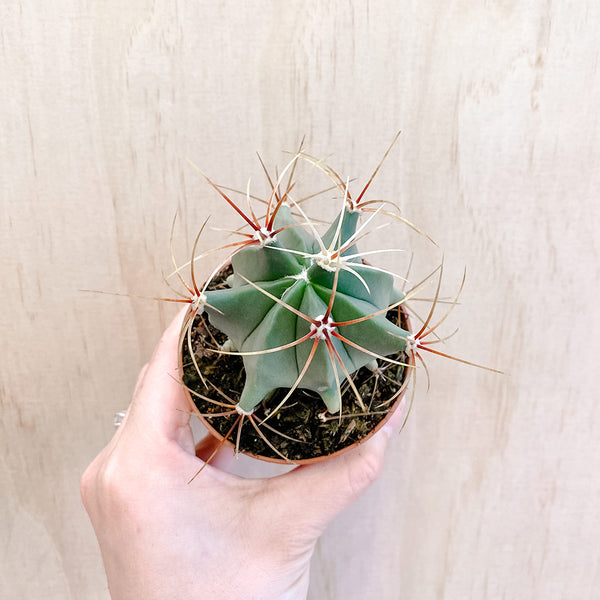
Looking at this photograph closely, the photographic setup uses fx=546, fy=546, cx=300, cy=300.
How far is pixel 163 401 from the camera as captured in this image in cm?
50

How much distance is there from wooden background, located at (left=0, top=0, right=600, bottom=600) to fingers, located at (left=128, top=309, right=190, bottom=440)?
0.42 ft

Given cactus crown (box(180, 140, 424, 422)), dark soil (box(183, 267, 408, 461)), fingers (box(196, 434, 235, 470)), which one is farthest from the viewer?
fingers (box(196, 434, 235, 470))

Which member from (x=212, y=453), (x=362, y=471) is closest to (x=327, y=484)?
(x=362, y=471)

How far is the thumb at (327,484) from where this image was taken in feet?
1.54

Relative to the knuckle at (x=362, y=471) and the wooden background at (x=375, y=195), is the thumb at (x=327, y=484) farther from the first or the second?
the wooden background at (x=375, y=195)

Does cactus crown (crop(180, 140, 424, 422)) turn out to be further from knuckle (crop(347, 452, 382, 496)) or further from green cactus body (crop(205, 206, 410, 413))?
knuckle (crop(347, 452, 382, 496))

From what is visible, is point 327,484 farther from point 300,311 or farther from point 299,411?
point 300,311

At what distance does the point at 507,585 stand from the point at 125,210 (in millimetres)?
642

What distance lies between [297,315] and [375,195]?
297 millimetres

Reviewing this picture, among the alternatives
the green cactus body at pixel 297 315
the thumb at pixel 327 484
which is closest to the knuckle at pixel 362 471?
the thumb at pixel 327 484

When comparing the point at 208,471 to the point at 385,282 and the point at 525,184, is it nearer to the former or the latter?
the point at 385,282

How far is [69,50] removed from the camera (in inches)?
23.2

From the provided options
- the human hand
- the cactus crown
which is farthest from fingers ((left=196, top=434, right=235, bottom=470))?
the cactus crown

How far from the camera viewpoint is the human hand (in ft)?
1.54
